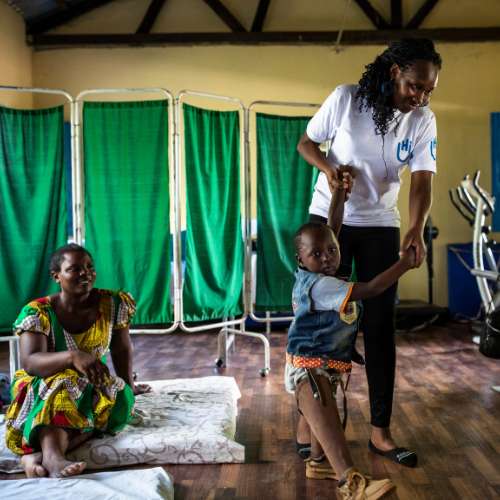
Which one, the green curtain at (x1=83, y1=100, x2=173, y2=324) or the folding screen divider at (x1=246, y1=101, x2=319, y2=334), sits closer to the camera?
the green curtain at (x1=83, y1=100, x2=173, y2=324)

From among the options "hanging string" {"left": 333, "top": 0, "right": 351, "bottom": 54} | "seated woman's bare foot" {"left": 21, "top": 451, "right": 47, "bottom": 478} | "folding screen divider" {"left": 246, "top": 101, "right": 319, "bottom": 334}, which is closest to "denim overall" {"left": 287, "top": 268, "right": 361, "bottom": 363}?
"seated woman's bare foot" {"left": 21, "top": 451, "right": 47, "bottom": 478}

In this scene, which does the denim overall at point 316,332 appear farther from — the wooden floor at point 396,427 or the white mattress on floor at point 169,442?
the white mattress on floor at point 169,442

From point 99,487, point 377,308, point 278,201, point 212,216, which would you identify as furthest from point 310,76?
point 99,487

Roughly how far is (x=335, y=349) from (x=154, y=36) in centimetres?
560

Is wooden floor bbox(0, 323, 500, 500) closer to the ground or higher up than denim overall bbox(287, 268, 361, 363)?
closer to the ground

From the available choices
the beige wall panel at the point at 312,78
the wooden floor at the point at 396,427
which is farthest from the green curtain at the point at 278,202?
the beige wall panel at the point at 312,78

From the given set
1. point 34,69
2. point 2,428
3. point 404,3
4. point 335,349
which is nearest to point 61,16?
point 34,69

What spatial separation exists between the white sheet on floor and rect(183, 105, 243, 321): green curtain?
205 centimetres

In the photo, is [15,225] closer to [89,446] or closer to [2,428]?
[2,428]

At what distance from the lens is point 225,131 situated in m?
4.12

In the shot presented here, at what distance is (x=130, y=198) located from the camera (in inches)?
150

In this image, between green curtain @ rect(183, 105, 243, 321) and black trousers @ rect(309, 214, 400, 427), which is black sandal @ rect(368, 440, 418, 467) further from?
green curtain @ rect(183, 105, 243, 321)

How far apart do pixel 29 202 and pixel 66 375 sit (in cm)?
157

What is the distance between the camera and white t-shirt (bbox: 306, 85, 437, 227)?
85.8 inches
